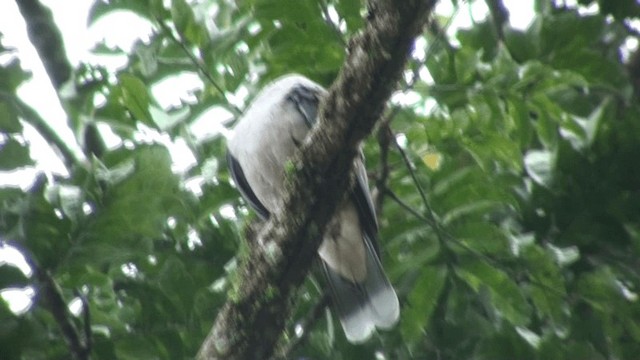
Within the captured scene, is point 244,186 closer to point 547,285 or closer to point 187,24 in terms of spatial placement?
point 187,24

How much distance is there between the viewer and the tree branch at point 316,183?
2459 mm

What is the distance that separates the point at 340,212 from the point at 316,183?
2.39ft

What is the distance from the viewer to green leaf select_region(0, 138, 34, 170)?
9.80ft

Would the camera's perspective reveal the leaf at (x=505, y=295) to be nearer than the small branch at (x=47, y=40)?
Yes

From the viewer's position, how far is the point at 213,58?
335 cm

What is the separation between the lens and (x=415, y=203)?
3361 mm

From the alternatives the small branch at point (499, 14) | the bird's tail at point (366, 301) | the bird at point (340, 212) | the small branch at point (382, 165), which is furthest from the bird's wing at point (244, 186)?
the small branch at point (499, 14)

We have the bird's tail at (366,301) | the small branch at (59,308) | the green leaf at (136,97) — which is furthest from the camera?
the bird's tail at (366,301)

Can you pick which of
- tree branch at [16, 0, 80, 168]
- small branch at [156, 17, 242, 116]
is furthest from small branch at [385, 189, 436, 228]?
tree branch at [16, 0, 80, 168]

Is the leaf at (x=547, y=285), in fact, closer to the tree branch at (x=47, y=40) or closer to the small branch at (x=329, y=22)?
the small branch at (x=329, y=22)

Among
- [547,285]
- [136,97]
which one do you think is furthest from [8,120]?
[547,285]

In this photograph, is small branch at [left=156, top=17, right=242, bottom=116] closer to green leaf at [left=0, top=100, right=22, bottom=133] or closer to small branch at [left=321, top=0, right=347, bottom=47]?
small branch at [left=321, top=0, right=347, bottom=47]

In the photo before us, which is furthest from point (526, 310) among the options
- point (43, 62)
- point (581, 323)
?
point (43, 62)

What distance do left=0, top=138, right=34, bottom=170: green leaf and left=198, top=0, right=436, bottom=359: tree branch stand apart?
72 centimetres
